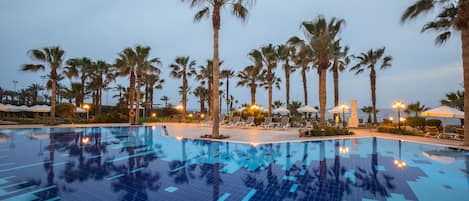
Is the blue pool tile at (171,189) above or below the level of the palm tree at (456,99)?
below

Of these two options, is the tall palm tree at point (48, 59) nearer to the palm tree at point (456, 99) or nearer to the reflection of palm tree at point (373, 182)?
the reflection of palm tree at point (373, 182)

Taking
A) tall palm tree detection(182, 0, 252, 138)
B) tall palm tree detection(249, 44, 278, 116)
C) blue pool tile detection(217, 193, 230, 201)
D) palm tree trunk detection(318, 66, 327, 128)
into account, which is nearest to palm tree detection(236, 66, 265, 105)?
tall palm tree detection(249, 44, 278, 116)

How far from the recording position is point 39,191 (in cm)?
415

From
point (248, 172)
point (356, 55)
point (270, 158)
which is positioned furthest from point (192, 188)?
point (356, 55)

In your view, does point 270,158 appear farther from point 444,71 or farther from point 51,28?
point 51,28

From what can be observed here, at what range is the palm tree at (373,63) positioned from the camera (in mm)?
20844

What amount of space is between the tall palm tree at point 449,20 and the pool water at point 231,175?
3737 mm

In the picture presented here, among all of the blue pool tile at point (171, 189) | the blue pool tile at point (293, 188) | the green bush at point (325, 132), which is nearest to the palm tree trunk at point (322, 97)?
the green bush at point (325, 132)

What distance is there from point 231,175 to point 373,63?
21.7m

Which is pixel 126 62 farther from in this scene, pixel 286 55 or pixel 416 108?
pixel 416 108

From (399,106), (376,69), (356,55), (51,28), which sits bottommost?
(399,106)

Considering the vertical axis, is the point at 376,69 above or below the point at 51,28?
below

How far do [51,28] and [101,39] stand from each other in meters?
21.7

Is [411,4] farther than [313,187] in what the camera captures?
Yes
